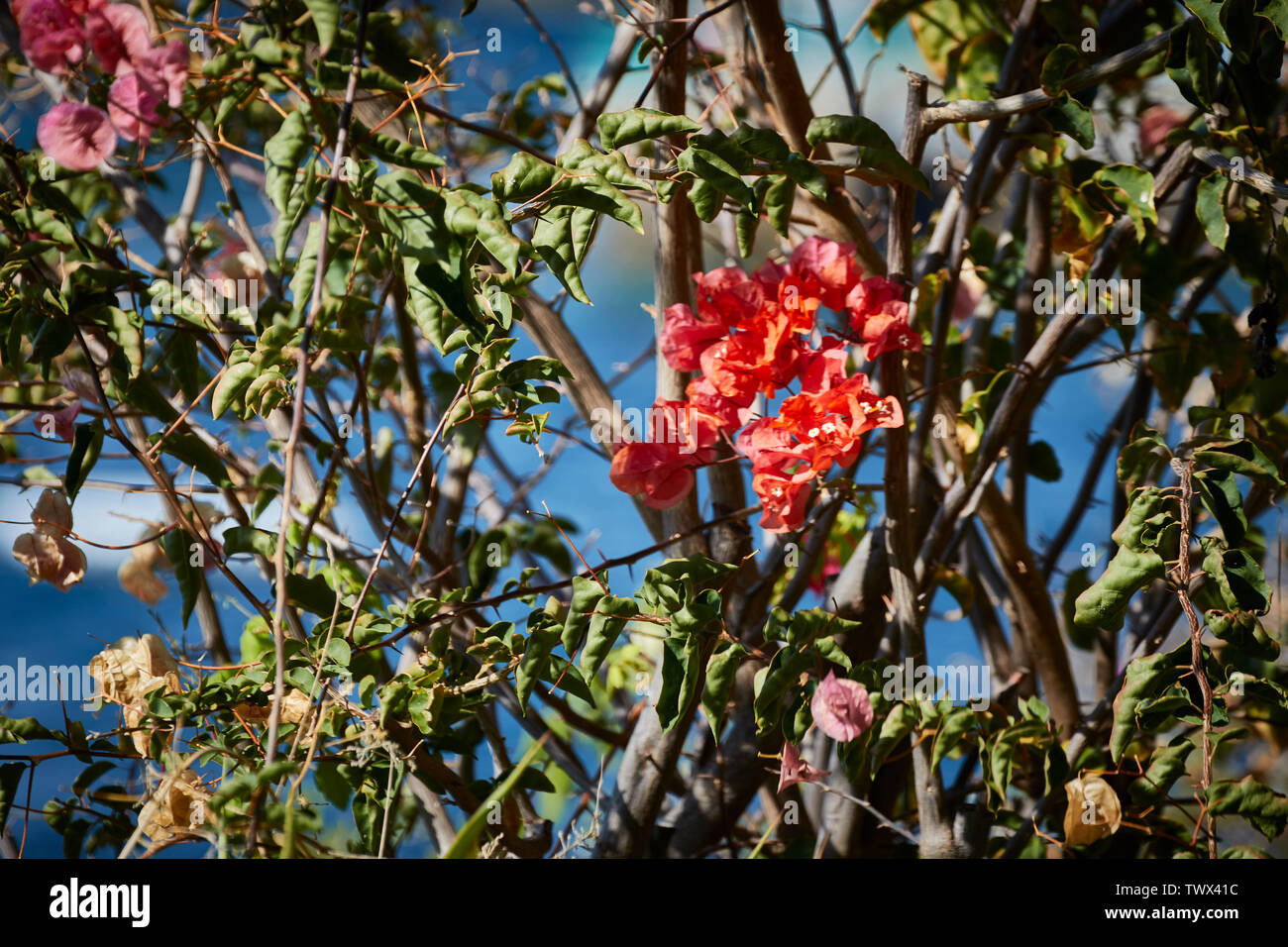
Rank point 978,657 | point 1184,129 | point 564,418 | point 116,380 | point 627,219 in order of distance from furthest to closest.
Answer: point 978,657 < point 564,418 < point 1184,129 < point 116,380 < point 627,219

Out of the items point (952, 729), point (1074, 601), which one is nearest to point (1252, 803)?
point (952, 729)

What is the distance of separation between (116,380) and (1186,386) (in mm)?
944

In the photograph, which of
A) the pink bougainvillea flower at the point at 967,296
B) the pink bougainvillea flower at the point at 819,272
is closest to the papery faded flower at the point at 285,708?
the pink bougainvillea flower at the point at 819,272

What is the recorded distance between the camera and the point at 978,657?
3.85 ft

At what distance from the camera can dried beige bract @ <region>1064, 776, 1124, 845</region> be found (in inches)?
28.7

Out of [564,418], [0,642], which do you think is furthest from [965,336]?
[0,642]

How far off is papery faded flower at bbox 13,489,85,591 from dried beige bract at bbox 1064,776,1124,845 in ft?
2.67

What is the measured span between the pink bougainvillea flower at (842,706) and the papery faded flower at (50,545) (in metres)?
0.60

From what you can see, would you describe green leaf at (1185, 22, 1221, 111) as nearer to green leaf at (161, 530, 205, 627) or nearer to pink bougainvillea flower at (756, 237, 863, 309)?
pink bougainvillea flower at (756, 237, 863, 309)

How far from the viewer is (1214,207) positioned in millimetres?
713

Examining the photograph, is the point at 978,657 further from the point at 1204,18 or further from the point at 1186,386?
the point at 1204,18

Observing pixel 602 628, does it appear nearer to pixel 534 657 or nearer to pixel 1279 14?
pixel 534 657

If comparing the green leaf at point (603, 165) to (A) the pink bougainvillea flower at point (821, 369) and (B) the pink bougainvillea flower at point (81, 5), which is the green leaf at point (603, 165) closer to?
(A) the pink bougainvillea flower at point (821, 369)

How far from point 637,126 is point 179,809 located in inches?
22.3
